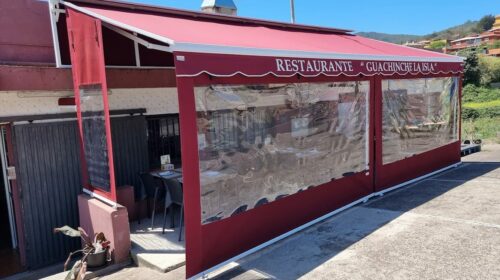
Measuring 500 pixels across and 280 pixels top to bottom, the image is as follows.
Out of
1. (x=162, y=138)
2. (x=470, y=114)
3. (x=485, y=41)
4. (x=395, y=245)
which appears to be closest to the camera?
(x=395, y=245)

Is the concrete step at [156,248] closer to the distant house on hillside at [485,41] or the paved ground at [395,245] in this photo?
the paved ground at [395,245]

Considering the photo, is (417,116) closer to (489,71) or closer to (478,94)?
(478,94)

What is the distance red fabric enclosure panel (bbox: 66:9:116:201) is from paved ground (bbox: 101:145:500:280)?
1.57m

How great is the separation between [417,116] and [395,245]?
14.6ft

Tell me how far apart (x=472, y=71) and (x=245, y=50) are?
165 ft

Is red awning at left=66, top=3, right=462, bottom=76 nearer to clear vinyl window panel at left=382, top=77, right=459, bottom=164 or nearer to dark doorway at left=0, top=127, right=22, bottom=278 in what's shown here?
clear vinyl window panel at left=382, top=77, right=459, bottom=164

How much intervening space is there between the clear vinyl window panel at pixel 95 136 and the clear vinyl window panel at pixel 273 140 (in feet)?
5.59

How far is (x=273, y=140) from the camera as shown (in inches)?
236

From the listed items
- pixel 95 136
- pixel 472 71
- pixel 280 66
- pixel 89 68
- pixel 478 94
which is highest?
pixel 472 71

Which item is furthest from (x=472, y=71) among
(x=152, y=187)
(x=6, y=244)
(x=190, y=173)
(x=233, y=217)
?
(x=190, y=173)

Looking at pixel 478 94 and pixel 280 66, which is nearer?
pixel 280 66

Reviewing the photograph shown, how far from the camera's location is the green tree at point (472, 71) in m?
47.4

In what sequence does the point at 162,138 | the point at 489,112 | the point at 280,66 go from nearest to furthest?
the point at 280,66 < the point at 162,138 < the point at 489,112

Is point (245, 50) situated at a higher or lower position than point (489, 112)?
higher
